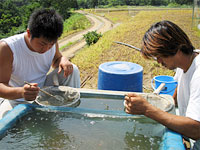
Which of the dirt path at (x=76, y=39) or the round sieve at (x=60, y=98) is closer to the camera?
the round sieve at (x=60, y=98)

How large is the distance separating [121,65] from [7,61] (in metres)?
1.37

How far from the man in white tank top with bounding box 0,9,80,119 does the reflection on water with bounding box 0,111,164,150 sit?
22 centimetres

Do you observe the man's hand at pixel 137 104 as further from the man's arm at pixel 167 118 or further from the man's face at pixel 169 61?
the man's face at pixel 169 61

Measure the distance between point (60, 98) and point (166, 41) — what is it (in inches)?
41.0

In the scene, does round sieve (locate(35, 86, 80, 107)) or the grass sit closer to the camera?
round sieve (locate(35, 86, 80, 107))

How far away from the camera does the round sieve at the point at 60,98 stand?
1.79m

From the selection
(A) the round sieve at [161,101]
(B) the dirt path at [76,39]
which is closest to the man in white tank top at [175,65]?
(A) the round sieve at [161,101]

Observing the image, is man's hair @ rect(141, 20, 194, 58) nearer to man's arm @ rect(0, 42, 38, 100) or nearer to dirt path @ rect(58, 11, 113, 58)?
man's arm @ rect(0, 42, 38, 100)

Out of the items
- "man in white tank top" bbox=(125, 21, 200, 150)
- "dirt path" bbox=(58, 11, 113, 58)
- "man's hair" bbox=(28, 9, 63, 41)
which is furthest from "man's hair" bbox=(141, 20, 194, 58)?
"dirt path" bbox=(58, 11, 113, 58)

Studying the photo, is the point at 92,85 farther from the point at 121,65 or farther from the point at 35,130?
the point at 35,130

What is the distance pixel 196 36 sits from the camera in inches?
284

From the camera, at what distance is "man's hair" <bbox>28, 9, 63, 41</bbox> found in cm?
162

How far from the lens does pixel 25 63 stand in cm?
196

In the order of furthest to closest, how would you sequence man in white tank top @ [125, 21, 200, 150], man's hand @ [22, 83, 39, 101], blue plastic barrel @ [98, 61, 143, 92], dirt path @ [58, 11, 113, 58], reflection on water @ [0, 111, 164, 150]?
dirt path @ [58, 11, 113, 58], blue plastic barrel @ [98, 61, 143, 92], man's hand @ [22, 83, 39, 101], reflection on water @ [0, 111, 164, 150], man in white tank top @ [125, 21, 200, 150]
